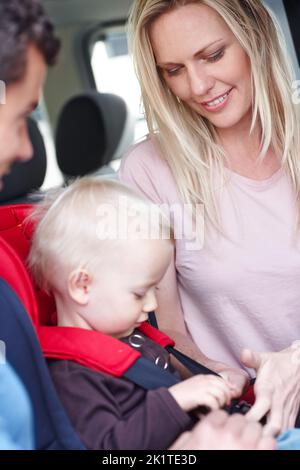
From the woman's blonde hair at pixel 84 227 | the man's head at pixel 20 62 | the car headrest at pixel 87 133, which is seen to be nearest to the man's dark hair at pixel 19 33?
the man's head at pixel 20 62

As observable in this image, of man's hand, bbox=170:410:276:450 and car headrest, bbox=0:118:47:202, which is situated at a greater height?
car headrest, bbox=0:118:47:202

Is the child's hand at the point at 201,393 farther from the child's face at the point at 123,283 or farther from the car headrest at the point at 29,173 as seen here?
the car headrest at the point at 29,173

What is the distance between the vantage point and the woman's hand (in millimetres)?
1159

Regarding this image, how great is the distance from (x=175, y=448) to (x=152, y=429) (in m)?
0.06

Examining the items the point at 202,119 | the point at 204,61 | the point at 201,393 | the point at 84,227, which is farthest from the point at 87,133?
the point at 201,393

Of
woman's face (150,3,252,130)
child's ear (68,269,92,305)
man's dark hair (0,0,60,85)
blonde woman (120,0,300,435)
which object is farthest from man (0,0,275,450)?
woman's face (150,3,252,130)

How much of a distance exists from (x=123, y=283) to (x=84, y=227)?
0.11 metres

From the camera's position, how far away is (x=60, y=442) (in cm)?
99

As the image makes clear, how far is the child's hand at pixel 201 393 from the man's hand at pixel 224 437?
0.31ft

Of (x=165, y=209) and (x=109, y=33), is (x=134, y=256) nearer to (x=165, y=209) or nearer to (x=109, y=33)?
(x=165, y=209)

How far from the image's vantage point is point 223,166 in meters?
1.64

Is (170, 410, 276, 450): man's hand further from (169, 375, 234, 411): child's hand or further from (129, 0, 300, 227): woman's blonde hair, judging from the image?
(129, 0, 300, 227): woman's blonde hair

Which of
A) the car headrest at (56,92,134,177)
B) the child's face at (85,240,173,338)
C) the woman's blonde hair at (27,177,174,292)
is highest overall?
the car headrest at (56,92,134,177)

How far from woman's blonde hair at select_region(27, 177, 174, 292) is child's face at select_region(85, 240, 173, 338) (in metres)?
0.02
